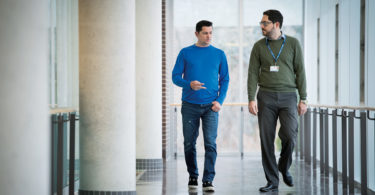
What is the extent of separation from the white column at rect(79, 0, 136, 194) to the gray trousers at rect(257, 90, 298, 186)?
54.7 inches

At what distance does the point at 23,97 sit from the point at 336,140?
4.53 metres

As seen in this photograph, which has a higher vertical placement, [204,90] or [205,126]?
[204,90]

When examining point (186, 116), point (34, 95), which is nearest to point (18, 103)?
point (34, 95)

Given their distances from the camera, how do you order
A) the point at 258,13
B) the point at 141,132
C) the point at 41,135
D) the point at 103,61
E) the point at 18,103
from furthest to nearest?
the point at 258,13
the point at 141,132
the point at 103,61
the point at 41,135
the point at 18,103

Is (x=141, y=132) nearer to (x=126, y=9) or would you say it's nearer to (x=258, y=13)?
(x=126, y=9)

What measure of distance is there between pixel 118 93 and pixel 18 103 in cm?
203

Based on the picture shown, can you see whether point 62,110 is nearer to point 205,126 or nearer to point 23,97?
point 205,126

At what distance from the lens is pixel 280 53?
17.0 feet

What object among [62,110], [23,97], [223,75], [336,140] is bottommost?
[336,140]

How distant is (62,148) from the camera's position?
4445 mm

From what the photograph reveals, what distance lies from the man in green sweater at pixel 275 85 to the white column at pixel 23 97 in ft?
8.69

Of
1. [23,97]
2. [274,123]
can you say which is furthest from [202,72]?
[23,97]

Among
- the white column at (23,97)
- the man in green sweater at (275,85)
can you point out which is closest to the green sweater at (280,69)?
the man in green sweater at (275,85)

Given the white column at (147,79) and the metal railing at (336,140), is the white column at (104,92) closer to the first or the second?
the metal railing at (336,140)
